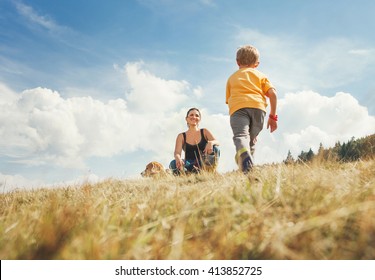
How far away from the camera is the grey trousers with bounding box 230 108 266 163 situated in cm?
532

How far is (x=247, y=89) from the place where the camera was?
18.6 feet

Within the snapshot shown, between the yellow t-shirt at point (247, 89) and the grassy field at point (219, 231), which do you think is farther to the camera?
the yellow t-shirt at point (247, 89)

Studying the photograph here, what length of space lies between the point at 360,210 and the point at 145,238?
118 cm

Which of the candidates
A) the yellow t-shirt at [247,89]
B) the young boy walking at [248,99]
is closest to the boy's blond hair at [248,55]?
the young boy walking at [248,99]

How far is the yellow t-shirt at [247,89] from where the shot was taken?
5.61 m

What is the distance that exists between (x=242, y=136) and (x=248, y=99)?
0.67 metres

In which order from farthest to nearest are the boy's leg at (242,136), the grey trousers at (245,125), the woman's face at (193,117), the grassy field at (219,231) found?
the woman's face at (193,117) < the grey trousers at (245,125) < the boy's leg at (242,136) < the grassy field at (219,231)

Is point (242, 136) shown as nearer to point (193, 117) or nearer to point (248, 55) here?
point (248, 55)

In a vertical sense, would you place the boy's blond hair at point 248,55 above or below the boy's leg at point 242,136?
above

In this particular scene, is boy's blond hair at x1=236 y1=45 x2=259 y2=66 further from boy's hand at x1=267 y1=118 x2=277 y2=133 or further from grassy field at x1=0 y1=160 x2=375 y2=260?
grassy field at x1=0 y1=160 x2=375 y2=260

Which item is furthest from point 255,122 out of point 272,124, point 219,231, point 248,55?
point 219,231

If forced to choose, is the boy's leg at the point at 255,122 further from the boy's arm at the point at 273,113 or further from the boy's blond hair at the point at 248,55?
the boy's blond hair at the point at 248,55

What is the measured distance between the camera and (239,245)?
64.4 inches

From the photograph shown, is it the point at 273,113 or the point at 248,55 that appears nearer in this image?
the point at 273,113
